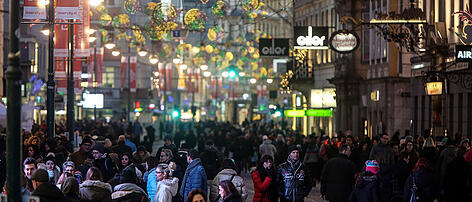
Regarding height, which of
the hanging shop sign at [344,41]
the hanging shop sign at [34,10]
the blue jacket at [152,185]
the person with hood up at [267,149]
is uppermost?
the hanging shop sign at [34,10]

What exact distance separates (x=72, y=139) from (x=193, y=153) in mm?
19064

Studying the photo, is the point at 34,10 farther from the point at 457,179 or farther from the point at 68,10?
the point at 457,179

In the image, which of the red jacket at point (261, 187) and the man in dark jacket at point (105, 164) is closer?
the red jacket at point (261, 187)

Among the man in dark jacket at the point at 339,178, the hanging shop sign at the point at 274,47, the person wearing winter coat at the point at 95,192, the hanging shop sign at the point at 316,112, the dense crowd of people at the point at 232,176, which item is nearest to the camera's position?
the person wearing winter coat at the point at 95,192

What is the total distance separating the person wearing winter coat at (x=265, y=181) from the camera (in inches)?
763

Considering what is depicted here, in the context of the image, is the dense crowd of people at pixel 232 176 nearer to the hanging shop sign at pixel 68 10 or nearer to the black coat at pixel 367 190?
the black coat at pixel 367 190

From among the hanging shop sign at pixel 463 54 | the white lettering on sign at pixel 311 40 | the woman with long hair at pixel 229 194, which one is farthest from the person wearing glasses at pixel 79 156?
the white lettering on sign at pixel 311 40

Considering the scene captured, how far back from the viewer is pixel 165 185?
16453 mm

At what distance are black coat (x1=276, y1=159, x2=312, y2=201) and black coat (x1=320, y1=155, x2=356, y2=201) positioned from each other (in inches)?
44.8

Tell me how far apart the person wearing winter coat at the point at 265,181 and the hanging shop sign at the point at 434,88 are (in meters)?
16.5

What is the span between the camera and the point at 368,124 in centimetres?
5731

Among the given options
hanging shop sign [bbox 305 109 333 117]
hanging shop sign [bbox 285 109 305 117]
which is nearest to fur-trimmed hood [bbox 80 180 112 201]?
hanging shop sign [bbox 305 109 333 117]

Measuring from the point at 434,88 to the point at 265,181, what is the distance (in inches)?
682

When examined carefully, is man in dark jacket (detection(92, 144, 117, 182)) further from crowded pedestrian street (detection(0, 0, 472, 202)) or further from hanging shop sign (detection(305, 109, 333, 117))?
hanging shop sign (detection(305, 109, 333, 117))
